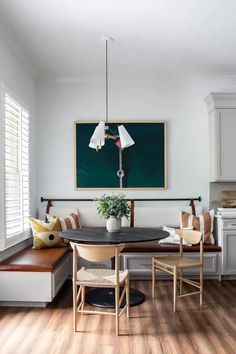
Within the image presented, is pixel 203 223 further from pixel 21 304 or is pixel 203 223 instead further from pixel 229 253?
pixel 21 304

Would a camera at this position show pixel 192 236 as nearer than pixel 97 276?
No

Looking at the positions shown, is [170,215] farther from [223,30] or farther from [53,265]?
[223,30]

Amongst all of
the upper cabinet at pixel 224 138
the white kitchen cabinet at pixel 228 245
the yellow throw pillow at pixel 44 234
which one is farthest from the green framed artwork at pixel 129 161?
the white kitchen cabinet at pixel 228 245

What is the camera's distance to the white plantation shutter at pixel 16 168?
3.83 metres

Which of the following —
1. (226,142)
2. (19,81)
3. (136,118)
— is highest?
(19,81)

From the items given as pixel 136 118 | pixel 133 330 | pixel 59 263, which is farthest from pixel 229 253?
pixel 136 118

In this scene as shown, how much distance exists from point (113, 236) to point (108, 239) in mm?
190

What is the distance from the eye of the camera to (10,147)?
13.0ft

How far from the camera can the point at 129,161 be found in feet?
16.4

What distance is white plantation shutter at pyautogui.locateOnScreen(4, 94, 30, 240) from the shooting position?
3.83m

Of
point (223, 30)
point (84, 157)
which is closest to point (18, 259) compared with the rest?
point (84, 157)

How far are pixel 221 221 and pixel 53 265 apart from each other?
220 centimetres

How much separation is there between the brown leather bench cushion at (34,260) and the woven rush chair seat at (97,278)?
46cm

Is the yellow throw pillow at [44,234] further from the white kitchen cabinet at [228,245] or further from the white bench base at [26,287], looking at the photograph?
the white kitchen cabinet at [228,245]
